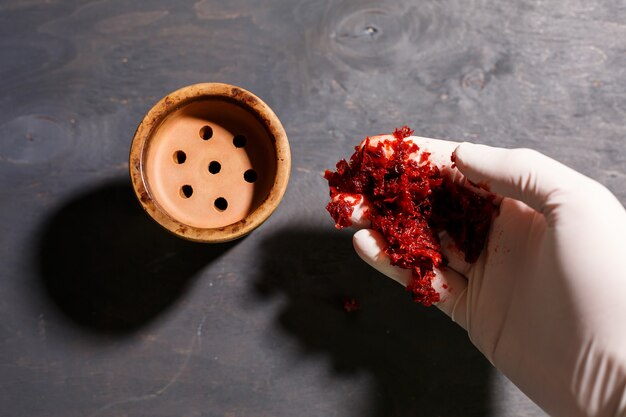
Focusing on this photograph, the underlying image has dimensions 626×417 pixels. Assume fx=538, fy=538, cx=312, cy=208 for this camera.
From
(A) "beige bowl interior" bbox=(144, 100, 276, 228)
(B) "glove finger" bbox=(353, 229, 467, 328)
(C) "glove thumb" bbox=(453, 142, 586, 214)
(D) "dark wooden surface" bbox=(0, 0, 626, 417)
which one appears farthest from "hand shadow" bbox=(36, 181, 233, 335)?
(C) "glove thumb" bbox=(453, 142, 586, 214)

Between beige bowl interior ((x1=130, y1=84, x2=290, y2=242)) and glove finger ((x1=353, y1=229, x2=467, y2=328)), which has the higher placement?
beige bowl interior ((x1=130, y1=84, x2=290, y2=242))

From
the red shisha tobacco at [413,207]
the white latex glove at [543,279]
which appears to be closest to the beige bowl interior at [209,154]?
the red shisha tobacco at [413,207]

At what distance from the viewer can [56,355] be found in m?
1.91

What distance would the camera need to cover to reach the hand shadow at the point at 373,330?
188cm

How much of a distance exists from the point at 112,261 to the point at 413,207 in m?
1.09

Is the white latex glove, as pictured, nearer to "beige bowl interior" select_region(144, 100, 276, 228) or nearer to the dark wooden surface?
the dark wooden surface

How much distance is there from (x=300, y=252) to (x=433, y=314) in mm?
516

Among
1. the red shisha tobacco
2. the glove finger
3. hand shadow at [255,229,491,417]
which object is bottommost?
hand shadow at [255,229,491,417]

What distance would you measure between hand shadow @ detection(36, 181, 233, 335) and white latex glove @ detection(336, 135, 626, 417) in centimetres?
70

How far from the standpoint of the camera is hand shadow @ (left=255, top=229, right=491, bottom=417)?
1879 millimetres

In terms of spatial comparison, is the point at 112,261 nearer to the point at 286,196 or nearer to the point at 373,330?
the point at 286,196

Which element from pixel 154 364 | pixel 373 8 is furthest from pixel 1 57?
pixel 373 8

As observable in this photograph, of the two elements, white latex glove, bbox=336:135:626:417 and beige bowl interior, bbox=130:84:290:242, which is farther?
beige bowl interior, bbox=130:84:290:242

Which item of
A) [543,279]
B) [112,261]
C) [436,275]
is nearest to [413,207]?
[436,275]
